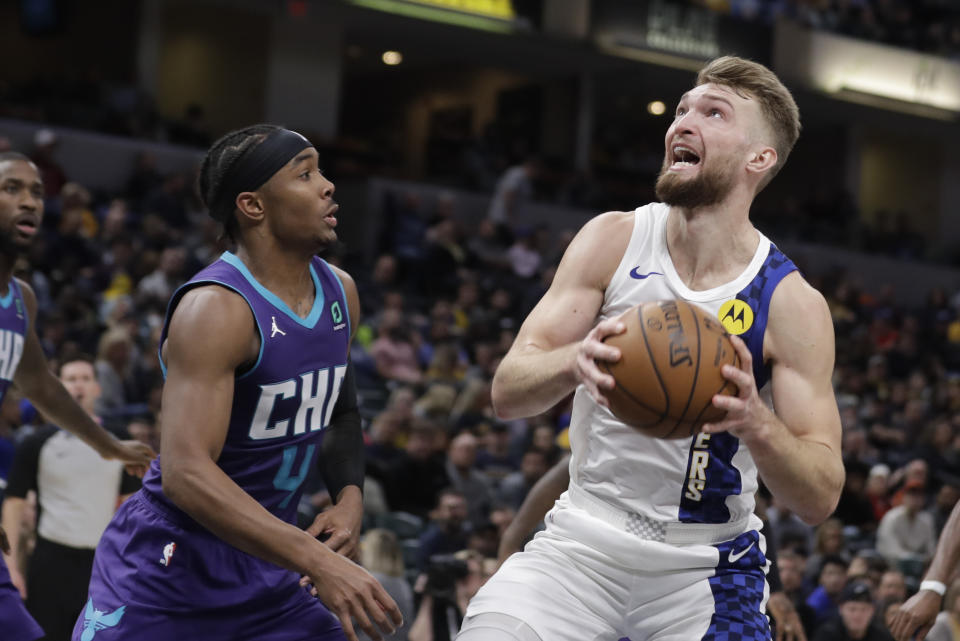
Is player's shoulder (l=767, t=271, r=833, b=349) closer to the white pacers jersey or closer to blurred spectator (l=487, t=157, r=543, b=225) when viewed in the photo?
the white pacers jersey

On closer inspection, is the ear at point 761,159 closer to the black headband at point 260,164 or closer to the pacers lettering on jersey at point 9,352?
the black headband at point 260,164

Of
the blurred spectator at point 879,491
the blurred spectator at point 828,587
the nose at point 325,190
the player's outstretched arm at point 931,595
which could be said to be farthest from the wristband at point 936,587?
the blurred spectator at point 879,491

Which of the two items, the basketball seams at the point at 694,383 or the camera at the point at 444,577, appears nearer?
the basketball seams at the point at 694,383

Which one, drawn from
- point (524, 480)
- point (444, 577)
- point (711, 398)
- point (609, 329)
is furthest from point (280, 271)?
point (524, 480)

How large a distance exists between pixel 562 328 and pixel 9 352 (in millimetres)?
2332

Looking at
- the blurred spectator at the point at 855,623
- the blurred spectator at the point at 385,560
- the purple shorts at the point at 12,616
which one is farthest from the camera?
the blurred spectator at the point at 855,623

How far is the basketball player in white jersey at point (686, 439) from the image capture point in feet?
10.2

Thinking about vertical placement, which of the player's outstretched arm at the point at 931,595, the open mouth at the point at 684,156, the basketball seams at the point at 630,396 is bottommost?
the player's outstretched arm at the point at 931,595

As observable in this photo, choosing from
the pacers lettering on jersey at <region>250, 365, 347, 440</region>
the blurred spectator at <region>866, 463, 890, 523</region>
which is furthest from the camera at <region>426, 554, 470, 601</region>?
the blurred spectator at <region>866, 463, 890, 523</region>

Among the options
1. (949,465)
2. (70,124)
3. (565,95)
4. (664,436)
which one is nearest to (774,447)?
(664,436)

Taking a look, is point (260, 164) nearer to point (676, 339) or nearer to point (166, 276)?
point (676, 339)

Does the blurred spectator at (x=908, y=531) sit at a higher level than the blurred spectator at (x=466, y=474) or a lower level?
lower

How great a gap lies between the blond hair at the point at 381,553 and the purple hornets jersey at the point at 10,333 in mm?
2814

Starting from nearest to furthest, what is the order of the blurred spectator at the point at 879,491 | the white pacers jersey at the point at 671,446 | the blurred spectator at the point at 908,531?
the white pacers jersey at the point at 671,446 → the blurred spectator at the point at 908,531 → the blurred spectator at the point at 879,491
